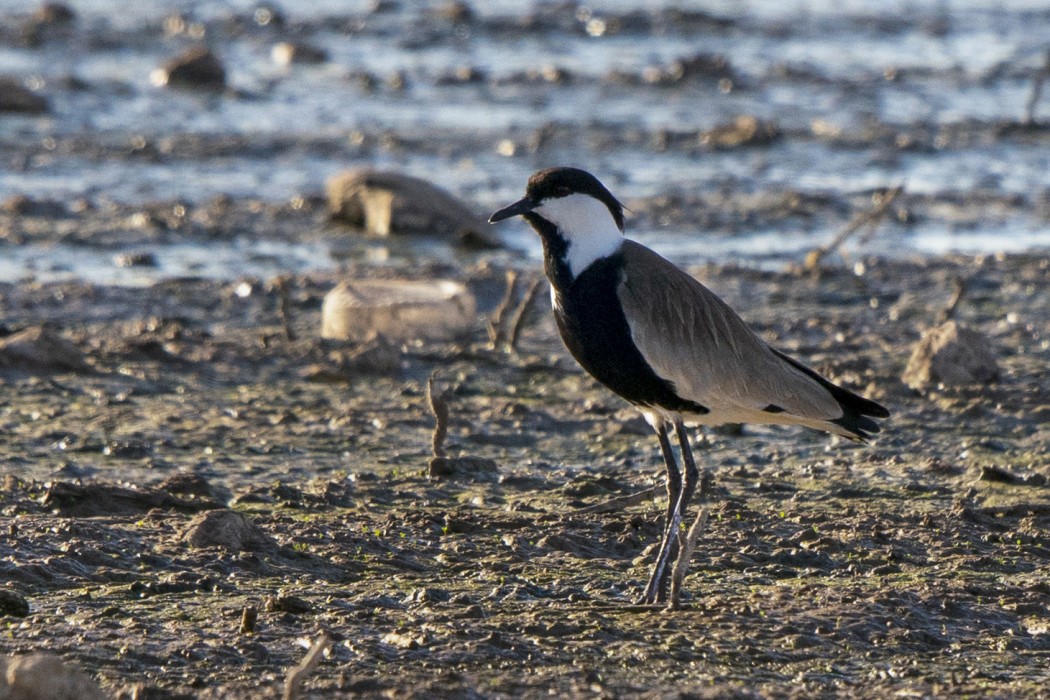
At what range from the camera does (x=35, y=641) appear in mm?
4652

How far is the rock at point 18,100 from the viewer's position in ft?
44.7

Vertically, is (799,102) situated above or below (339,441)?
above

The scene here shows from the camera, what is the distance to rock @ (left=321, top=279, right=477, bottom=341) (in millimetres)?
8320

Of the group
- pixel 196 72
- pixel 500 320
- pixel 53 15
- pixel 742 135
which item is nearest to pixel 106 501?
pixel 500 320

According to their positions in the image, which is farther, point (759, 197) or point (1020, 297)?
point (759, 197)

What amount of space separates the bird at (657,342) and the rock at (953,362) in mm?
1999

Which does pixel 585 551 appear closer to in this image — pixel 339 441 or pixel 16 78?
pixel 339 441

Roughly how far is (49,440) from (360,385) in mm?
1470

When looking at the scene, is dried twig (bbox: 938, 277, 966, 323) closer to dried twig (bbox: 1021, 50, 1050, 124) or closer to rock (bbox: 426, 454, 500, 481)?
rock (bbox: 426, 454, 500, 481)

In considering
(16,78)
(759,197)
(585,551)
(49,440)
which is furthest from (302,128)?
(585,551)

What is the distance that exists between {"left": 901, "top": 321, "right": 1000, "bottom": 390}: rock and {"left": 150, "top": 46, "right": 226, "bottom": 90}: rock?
8.91m

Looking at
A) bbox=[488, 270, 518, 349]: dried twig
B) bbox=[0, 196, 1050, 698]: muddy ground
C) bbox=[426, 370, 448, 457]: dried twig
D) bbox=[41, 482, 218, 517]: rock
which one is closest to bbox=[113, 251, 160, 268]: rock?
bbox=[0, 196, 1050, 698]: muddy ground

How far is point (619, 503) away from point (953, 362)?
2.32 m

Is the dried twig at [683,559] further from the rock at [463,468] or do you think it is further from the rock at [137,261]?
the rock at [137,261]
